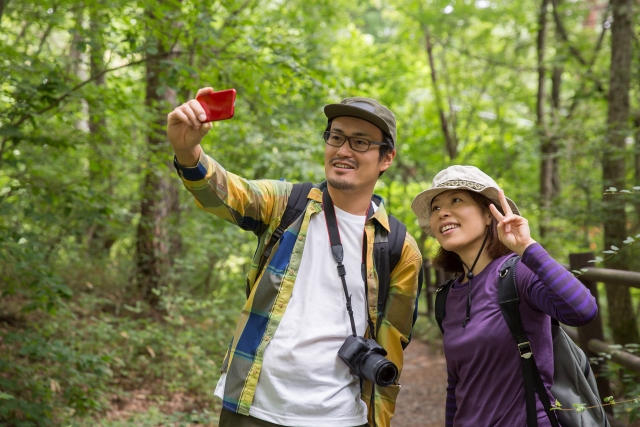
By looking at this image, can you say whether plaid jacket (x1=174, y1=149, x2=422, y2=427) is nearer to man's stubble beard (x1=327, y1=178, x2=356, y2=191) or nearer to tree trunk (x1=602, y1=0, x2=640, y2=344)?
man's stubble beard (x1=327, y1=178, x2=356, y2=191)

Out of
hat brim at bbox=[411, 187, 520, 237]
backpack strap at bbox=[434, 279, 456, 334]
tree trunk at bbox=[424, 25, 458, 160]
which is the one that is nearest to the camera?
hat brim at bbox=[411, 187, 520, 237]

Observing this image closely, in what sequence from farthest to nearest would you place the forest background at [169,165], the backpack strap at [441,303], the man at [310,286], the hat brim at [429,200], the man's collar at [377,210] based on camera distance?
the forest background at [169,165] → the man's collar at [377,210] → the backpack strap at [441,303] → the hat brim at [429,200] → the man at [310,286]

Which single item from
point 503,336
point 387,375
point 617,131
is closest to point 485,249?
point 503,336

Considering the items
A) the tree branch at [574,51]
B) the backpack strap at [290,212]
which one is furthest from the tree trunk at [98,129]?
the tree branch at [574,51]

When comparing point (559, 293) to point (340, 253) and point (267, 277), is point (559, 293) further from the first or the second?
point (267, 277)

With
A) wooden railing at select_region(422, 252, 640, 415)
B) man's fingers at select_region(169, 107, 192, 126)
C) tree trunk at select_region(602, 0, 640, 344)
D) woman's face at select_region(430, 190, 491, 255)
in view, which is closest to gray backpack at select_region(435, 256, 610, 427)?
woman's face at select_region(430, 190, 491, 255)

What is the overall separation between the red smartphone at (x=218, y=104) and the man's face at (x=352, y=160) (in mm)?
668

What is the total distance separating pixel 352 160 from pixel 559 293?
3.59ft

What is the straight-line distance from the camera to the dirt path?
21.5ft

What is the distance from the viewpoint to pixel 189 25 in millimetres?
4922

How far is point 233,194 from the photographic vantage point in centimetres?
235

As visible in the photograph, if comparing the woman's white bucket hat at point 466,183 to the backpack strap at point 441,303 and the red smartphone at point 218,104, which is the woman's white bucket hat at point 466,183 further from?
the red smartphone at point 218,104

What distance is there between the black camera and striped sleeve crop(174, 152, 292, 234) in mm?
655

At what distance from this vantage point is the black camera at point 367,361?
89.0 inches
